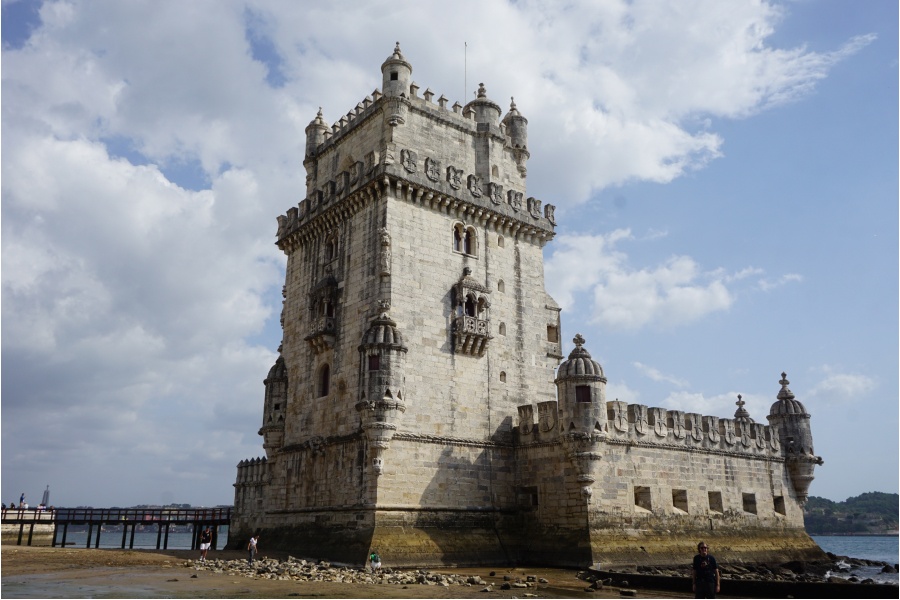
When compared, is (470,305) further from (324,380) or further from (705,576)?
(705,576)

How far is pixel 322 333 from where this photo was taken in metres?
35.0

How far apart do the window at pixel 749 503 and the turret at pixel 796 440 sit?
447cm

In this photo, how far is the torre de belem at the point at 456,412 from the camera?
31.0m

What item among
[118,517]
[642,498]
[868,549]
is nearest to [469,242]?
[642,498]

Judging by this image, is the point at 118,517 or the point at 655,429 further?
the point at 118,517

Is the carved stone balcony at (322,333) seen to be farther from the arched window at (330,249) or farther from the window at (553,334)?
the window at (553,334)

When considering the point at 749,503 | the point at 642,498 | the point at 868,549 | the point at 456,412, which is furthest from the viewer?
the point at 868,549

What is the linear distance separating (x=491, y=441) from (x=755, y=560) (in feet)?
47.9

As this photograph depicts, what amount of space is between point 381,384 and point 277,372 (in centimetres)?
1011

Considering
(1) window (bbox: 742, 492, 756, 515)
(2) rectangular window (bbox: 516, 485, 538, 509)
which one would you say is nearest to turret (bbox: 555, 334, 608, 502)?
(2) rectangular window (bbox: 516, 485, 538, 509)

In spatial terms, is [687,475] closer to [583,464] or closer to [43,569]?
[583,464]

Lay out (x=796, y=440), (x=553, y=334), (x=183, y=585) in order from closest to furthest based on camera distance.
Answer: (x=183, y=585) → (x=553, y=334) → (x=796, y=440)

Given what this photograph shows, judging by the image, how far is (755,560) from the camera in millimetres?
36000

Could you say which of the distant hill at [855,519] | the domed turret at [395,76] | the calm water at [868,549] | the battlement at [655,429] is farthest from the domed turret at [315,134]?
the distant hill at [855,519]
